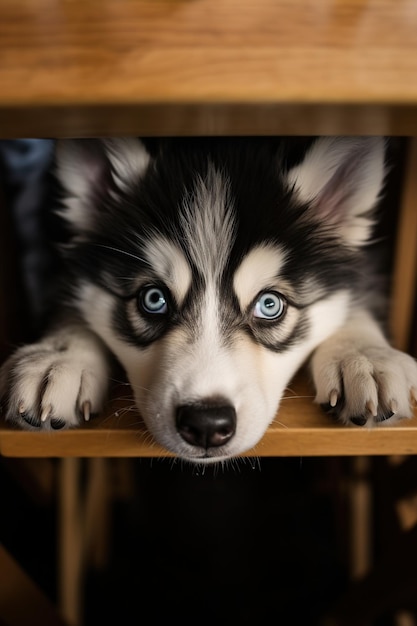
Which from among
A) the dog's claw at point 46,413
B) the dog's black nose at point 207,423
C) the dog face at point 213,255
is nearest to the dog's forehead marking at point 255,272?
the dog face at point 213,255

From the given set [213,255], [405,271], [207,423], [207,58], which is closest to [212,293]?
[213,255]

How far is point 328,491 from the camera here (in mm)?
2229

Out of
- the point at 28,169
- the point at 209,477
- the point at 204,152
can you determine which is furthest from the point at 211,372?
the point at 209,477

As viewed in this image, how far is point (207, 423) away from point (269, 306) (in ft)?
1.06

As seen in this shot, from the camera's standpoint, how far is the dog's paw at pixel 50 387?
1.01m

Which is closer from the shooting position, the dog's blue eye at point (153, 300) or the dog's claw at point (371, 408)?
the dog's claw at point (371, 408)

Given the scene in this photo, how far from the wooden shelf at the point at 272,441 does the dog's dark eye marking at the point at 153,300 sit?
0.27 metres

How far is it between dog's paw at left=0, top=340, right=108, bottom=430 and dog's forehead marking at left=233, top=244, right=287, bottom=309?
318 mm

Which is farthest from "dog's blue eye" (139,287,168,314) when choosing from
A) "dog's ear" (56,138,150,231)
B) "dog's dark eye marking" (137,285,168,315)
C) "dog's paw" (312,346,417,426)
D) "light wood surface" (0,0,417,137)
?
"light wood surface" (0,0,417,137)

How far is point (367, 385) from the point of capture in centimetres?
104

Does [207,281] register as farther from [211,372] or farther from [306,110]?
[306,110]

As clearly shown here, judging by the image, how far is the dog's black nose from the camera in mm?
982

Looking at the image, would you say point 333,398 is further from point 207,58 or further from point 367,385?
point 207,58

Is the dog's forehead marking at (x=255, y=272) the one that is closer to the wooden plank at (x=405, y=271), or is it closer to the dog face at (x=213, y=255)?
the dog face at (x=213, y=255)
